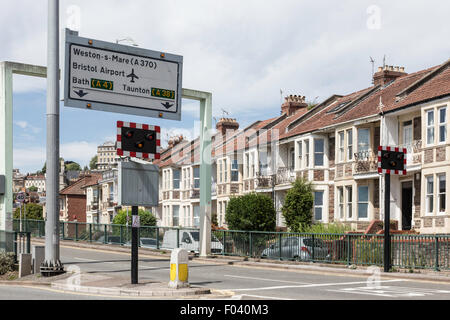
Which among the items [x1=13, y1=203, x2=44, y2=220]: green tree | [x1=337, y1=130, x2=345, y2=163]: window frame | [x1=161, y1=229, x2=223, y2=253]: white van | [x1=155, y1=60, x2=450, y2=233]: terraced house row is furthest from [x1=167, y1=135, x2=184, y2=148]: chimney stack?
[x1=13, y1=203, x2=44, y2=220]: green tree

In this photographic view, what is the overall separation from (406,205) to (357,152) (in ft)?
13.6

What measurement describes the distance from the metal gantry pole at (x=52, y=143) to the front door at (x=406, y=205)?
21.7 m

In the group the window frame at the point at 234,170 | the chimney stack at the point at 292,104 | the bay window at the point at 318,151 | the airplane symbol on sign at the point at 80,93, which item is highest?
the chimney stack at the point at 292,104

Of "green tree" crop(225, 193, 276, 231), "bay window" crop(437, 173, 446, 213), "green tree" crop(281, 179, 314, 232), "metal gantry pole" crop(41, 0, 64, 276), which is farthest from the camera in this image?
"green tree" crop(281, 179, 314, 232)

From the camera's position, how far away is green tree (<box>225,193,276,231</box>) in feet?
124

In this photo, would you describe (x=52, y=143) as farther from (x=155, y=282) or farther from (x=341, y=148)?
(x=341, y=148)

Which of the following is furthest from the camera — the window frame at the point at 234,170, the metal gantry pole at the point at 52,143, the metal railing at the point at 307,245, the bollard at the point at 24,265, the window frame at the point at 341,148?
the window frame at the point at 234,170

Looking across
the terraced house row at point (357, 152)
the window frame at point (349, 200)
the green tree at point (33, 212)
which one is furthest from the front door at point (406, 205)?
the green tree at point (33, 212)

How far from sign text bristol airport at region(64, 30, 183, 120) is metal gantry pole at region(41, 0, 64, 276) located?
0.32 meters

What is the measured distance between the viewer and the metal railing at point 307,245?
21.8 m

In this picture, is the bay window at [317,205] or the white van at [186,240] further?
the bay window at [317,205]

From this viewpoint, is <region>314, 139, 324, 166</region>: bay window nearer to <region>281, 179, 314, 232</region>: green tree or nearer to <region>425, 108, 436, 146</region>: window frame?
<region>281, 179, 314, 232</region>: green tree

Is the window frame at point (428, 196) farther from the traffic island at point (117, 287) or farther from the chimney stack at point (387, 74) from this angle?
the traffic island at point (117, 287)

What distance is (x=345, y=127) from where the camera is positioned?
37.5 m
